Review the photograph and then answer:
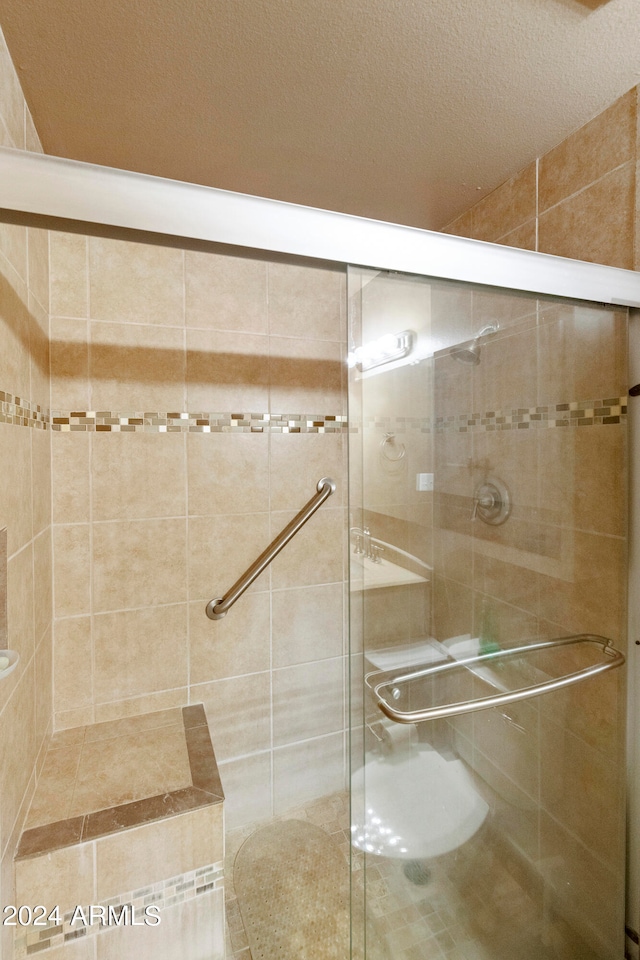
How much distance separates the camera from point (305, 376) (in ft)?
5.43

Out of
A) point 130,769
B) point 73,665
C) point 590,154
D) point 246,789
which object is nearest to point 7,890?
point 130,769

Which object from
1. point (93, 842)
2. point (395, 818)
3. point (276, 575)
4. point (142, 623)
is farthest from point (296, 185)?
point (93, 842)

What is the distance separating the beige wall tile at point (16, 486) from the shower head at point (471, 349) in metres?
0.96

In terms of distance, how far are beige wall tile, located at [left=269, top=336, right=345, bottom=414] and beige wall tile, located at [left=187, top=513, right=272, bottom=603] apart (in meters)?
0.43

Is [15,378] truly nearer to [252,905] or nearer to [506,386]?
[506,386]

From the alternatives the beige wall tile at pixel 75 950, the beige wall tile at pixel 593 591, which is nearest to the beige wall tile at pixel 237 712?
the beige wall tile at pixel 75 950

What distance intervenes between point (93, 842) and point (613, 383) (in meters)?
1.58

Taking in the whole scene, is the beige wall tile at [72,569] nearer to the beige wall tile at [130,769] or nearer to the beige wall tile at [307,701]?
the beige wall tile at [130,769]

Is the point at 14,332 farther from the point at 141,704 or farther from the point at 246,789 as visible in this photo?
the point at 246,789

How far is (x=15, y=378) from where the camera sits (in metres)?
1.03

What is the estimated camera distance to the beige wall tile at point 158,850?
1.00m

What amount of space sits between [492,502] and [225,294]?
1.12 metres

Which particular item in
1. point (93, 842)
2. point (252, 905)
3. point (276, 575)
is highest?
point (276, 575)

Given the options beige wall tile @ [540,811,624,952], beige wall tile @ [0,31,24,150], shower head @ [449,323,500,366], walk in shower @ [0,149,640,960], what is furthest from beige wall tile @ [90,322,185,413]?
beige wall tile @ [540,811,624,952]
